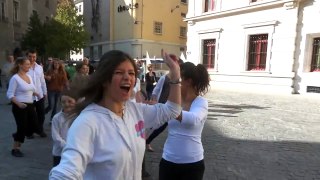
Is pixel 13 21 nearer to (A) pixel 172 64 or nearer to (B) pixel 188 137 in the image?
(B) pixel 188 137

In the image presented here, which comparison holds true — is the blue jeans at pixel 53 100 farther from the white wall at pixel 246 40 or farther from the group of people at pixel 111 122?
the white wall at pixel 246 40

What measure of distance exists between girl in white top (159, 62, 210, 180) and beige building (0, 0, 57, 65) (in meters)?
29.2

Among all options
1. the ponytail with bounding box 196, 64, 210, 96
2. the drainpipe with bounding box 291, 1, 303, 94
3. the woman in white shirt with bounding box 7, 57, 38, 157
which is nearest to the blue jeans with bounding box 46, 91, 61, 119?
the woman in white shirt with bounding box 7, 57, 38, 157

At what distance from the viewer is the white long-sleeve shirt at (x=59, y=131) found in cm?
331

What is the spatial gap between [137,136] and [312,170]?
4131mm

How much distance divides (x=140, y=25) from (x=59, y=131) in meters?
29.7

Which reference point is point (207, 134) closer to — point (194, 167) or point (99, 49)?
point (194, 167)

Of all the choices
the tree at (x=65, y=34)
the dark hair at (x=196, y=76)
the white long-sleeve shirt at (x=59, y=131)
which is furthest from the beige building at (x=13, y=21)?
the dark hair at (x=196, y=76)

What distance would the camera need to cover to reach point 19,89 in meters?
5.29

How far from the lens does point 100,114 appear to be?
1624 mm

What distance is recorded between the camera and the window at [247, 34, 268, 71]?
18.8 metres

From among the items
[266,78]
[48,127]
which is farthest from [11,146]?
[266,78]

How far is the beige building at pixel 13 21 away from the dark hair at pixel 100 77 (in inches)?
1170

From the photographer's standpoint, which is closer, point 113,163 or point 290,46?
point 113,163
